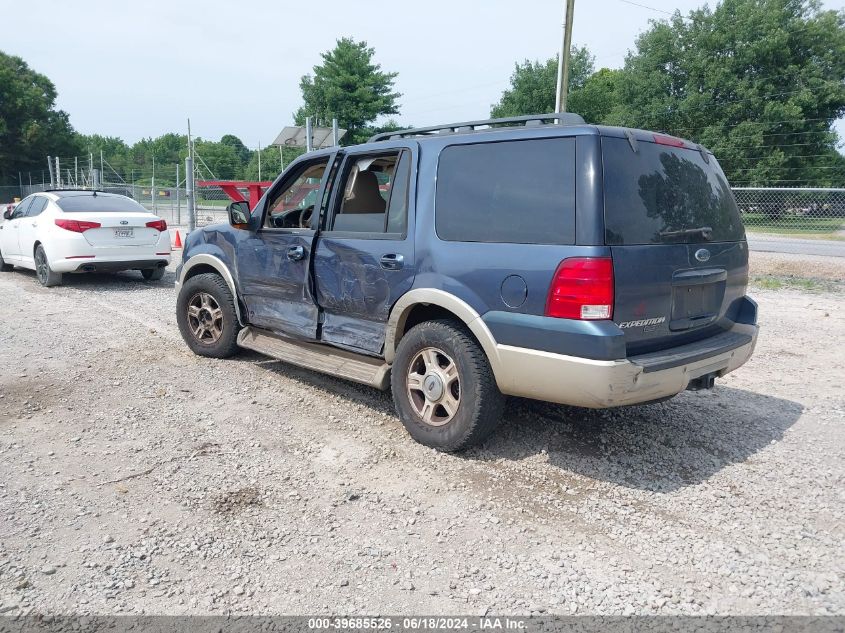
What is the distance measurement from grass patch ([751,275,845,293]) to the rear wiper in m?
8.45

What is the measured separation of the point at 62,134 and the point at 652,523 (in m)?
83.6

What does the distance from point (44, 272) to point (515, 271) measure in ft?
31.2

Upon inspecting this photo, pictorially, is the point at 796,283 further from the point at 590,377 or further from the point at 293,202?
the point at 590,377

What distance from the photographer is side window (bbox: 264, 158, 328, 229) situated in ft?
17.9

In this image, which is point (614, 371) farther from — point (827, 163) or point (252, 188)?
point (827, 163)

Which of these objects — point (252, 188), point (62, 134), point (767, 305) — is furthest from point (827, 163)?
point (62, 134)

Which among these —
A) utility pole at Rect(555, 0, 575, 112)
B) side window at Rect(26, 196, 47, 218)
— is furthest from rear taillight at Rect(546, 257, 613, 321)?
utility pole at Rect(555, 0, 575, 112)

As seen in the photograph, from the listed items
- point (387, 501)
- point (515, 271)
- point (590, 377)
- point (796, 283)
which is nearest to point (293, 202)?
point (515, 271)

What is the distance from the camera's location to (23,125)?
2645 inches

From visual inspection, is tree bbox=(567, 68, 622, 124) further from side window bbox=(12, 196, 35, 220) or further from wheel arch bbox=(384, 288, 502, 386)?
wheel arch bbox=(384, 288, 502, 386)

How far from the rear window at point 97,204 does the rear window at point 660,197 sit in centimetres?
921

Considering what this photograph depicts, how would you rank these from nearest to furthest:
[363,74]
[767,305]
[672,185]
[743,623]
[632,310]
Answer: [743,623]
[632,310]
[672,185]
[767,305]
[363,74]

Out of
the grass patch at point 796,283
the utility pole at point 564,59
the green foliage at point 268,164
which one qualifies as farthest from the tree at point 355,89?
the grass patch at point 796,283

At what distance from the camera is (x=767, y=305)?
31.8 feet
